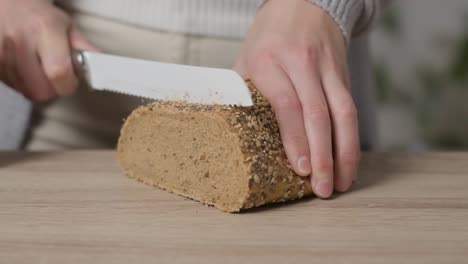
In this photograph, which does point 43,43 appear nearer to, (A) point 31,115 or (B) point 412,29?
(A) point 31,115

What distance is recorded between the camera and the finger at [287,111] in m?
1.24

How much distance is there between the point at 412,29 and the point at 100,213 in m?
Answer: 2.31

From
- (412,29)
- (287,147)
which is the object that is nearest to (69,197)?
(287,147)

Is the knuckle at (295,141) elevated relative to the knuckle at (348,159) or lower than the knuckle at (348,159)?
elevated

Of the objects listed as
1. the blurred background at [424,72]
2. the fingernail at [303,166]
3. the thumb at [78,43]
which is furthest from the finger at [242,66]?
the blurred background at [424,72]

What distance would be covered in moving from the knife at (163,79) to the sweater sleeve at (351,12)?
0.95 feet

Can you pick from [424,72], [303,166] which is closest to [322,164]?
[303,166]

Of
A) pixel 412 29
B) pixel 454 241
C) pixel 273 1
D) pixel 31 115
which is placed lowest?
pixel 412 29

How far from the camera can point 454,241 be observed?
42.0 inches

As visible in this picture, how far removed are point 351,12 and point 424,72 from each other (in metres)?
1.72

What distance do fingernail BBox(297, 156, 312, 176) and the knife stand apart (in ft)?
0.44

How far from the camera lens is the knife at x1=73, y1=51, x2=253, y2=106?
49.7 inches

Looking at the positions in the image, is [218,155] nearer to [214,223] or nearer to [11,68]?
[214,223]

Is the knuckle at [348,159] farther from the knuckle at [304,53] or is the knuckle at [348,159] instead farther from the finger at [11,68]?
the finger at [11,68]
